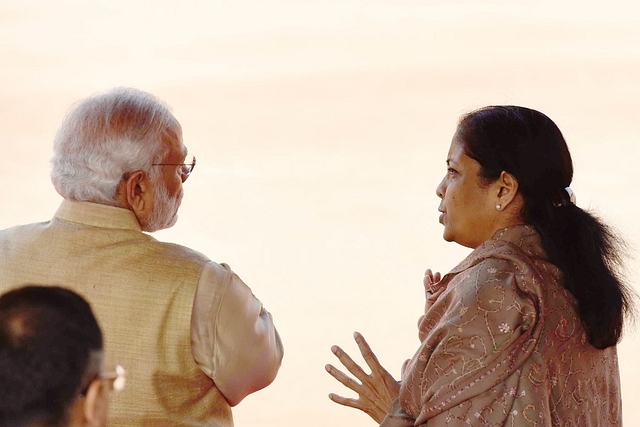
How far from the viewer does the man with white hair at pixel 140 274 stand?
2570 mm

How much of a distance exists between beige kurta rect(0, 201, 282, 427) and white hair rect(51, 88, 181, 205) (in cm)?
5

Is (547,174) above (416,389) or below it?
above

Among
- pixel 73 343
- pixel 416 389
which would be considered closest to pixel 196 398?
pixel 416 389

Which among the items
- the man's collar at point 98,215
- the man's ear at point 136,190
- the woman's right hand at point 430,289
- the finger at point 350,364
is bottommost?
the finger at point 350,364

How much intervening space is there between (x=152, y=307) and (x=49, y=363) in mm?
1062

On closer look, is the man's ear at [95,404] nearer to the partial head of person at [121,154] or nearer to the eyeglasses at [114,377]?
the eyeglasses at [114,377]

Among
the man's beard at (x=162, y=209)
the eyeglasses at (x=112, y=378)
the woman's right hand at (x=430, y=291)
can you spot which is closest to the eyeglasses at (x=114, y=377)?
the eyeglasses at (x=112, y=378)

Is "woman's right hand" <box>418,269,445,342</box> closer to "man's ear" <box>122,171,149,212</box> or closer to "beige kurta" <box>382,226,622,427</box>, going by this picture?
"beige kurta" <box>382,226,622,427</box>

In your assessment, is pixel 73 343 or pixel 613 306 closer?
pixel 73 343

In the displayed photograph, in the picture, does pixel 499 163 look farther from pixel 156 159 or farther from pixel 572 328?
pixel 156 159

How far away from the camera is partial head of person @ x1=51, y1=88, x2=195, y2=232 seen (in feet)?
8.50

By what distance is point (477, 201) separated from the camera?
2.66m

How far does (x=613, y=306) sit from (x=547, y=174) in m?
0.32

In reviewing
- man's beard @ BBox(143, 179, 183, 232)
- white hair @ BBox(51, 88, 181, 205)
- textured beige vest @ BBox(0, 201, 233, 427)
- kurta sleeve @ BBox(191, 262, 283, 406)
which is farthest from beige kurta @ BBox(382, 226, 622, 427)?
white hair @ BBox(51, 88, 181, 205)
